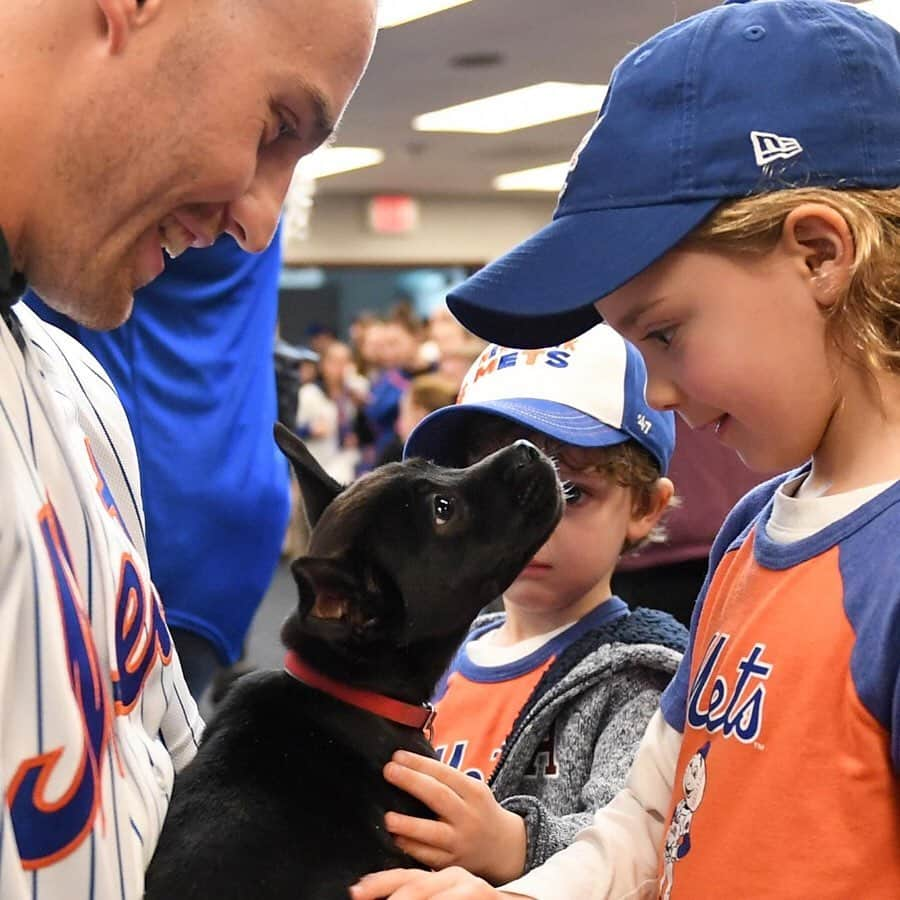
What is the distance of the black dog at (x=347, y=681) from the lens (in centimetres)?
115

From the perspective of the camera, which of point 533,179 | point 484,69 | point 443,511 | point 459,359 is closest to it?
point 443,511

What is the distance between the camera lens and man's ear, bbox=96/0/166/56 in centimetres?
96

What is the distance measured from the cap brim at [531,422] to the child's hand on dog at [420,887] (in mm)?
587

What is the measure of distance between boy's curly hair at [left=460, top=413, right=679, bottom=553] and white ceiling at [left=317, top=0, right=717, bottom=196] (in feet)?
9.76

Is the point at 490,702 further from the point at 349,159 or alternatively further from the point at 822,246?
the point at 349,159

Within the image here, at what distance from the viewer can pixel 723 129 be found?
1.08 metres

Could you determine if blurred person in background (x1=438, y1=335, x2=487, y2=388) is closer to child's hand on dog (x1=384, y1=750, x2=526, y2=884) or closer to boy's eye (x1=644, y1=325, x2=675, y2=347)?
child's hand on dog (x1=384, y1=750, x2=526, y2=884)

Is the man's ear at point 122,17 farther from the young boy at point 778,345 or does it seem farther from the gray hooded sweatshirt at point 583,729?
the gray hooded sweatshirt at point 583,729

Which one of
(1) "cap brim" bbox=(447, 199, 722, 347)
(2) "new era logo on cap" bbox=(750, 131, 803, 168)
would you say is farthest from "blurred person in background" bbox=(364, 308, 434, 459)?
(2) "new era logo on cap" bbox=(750, 131, 803, 168)

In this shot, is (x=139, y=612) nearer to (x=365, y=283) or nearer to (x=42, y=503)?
(x=42, y=503)

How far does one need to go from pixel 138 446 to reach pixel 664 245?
1.03 m

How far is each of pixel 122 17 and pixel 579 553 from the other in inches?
35.9

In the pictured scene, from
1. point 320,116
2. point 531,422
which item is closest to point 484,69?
point 531,422

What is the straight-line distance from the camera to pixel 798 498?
3.75 ft
